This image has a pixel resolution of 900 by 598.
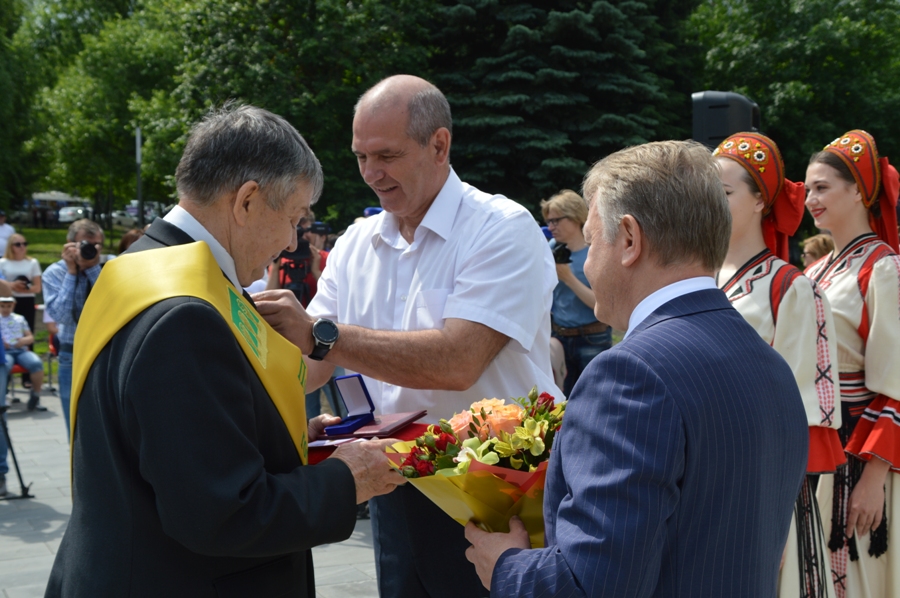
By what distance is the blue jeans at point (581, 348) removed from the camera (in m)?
6.94

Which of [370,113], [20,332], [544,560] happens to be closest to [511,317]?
[370,113]

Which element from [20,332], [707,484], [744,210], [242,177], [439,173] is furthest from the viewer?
[20,332]

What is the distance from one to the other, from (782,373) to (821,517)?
2008 mm

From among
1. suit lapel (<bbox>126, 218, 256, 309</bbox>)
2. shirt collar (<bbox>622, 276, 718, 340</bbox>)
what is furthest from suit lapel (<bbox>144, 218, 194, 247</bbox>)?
shirt collar (<bbox>622, 276, 718, 340</bbox>)

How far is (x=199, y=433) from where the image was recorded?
5.43 feet

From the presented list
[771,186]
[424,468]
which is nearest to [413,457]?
[424,468]

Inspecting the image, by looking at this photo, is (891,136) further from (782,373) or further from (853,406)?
(782,373)

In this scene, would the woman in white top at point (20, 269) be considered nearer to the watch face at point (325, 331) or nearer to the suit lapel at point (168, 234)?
the watch face at point (325, 331)

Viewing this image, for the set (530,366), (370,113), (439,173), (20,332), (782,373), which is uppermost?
(370,113)

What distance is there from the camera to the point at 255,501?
5.68 feet

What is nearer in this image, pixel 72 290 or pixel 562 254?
pixel 562 254

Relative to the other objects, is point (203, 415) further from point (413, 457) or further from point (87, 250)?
point (87, 250)

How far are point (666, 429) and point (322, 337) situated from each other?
4.37 feet

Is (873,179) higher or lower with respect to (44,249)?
higher
